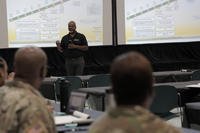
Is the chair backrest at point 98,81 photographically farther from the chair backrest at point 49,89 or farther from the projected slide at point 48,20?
the projected slide at point 48,20

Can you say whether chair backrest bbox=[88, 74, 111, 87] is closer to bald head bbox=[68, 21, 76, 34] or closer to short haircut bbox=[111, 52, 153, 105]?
bald head bbox=[68, 21, 76, 34]

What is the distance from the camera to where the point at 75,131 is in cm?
299

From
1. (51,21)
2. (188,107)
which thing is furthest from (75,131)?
(51,21)

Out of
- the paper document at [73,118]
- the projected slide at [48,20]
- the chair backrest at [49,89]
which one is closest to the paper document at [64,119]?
the paper document at [73,118]

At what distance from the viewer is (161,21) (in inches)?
445

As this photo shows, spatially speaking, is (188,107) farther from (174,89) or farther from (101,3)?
(101,3)

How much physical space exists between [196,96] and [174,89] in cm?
60

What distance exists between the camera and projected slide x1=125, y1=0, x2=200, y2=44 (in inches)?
433

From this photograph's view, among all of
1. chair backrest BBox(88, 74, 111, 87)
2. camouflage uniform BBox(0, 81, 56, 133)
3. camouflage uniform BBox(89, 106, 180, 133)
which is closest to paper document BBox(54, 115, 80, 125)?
camouflage uniform BBox(0, 81, 56, 133)

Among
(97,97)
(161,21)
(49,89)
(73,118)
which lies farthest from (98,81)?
(161,21)

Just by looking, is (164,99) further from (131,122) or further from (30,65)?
(131,122)

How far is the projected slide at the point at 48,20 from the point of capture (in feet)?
32.5

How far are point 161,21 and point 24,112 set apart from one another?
933cm

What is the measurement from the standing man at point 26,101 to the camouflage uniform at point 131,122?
0.62 metres
